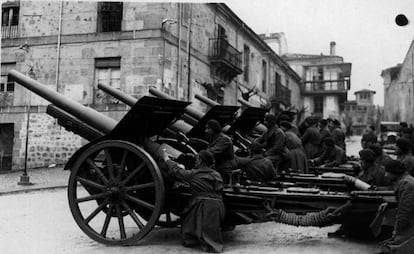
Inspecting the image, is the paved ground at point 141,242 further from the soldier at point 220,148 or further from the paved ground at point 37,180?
the paved ground at point 37,180

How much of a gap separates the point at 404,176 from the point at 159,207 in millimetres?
2743

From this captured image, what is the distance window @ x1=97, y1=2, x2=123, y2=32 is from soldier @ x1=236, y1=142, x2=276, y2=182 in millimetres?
10585

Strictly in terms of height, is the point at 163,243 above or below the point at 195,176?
below

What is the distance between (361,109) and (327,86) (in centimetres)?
2387

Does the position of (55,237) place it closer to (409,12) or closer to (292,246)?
(292,246)

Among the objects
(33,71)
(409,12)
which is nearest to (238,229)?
(409,12)

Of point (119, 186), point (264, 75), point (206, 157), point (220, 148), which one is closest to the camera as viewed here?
point (206, 157)

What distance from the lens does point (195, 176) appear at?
5.39 metres

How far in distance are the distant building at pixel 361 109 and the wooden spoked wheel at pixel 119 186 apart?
57834mm

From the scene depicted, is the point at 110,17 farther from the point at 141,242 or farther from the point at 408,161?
the point at 408,161

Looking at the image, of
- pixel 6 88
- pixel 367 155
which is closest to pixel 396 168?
pixel 367 155

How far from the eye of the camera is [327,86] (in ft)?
138

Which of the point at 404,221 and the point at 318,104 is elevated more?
the point at 318,104

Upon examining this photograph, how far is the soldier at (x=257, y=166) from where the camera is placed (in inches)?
263
